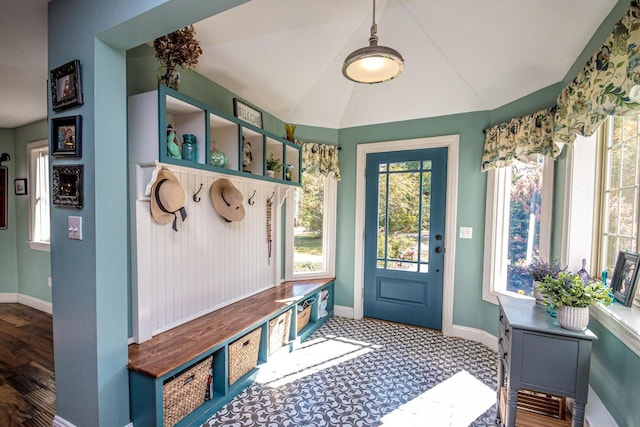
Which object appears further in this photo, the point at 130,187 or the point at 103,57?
the point at 130,187

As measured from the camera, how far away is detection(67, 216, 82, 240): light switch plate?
58.1 inches

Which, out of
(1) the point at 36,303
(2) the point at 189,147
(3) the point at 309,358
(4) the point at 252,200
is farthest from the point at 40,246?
(3) the point at 309,358

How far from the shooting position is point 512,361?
4.84ft

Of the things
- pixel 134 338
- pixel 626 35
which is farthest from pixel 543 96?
pixel 134 338

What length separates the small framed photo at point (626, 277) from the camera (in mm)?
1442

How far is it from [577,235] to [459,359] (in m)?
1.45

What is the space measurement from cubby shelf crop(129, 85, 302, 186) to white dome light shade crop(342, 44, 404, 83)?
102cm

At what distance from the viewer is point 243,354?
2070 mm

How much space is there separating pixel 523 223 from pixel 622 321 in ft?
4.48

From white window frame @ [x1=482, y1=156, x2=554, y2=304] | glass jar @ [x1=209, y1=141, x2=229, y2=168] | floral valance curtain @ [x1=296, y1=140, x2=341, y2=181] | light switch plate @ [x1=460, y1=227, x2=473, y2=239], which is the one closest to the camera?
glass jar @ [x1=209, y1=141, x2=229, y2=168]

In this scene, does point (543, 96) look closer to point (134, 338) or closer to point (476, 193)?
point (476, 193)

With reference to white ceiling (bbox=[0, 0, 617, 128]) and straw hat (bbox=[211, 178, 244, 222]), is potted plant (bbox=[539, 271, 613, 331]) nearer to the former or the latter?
white ceiling (bbox=[0, 0, 617, 128])

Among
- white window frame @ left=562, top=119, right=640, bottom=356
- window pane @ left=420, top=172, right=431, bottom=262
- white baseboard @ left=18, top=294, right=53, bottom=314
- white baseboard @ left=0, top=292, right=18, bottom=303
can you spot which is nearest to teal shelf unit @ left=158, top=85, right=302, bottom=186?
window pane @ left=420, top=172, right=431, bottom=262

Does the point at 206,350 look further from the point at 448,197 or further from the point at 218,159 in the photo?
A: the point at 448,197
